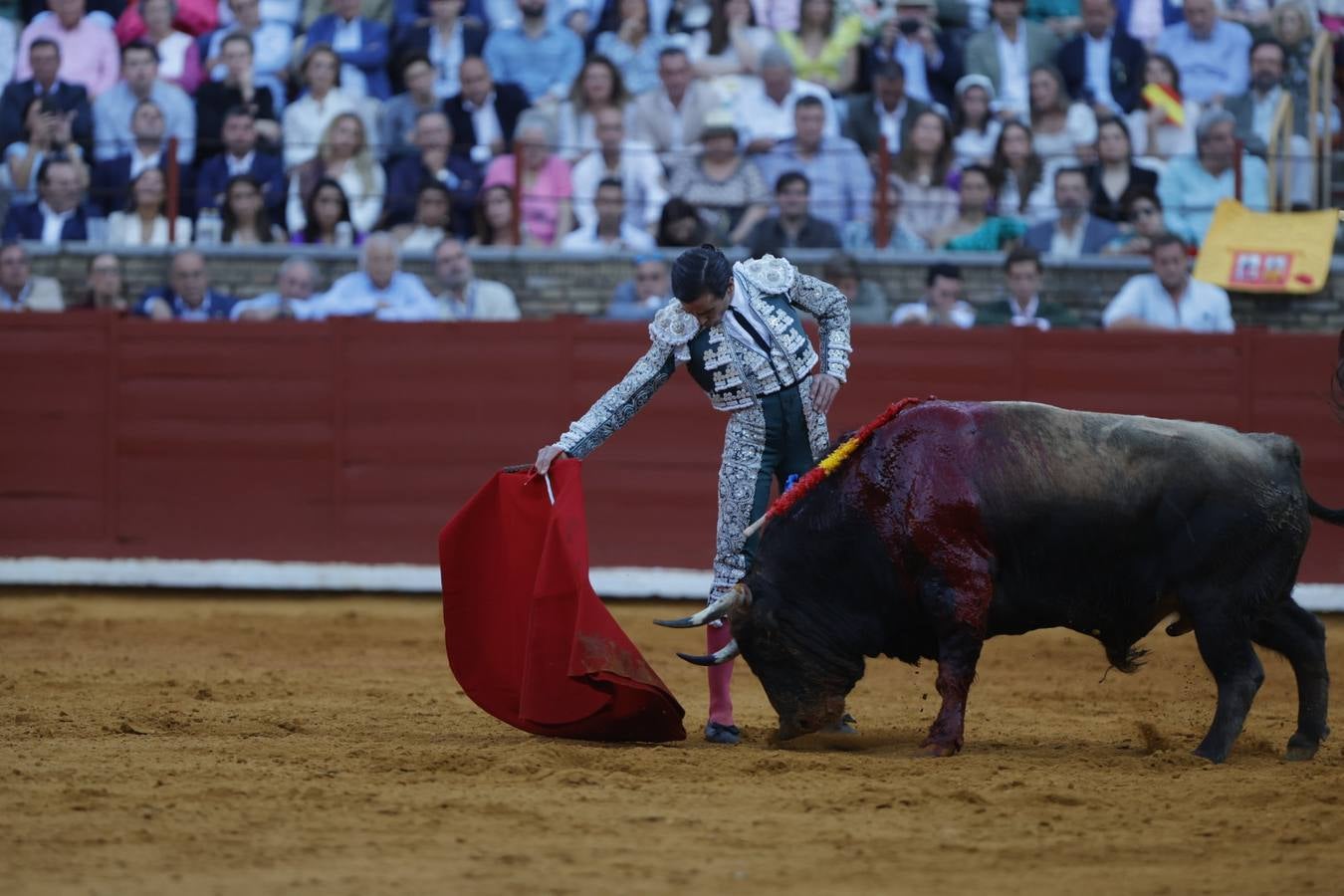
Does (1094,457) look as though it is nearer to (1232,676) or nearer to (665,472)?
(1232,676)

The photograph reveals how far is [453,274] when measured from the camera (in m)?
9.16

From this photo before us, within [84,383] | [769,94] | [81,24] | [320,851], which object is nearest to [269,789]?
[320,851]

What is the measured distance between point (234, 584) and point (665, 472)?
7.20ft

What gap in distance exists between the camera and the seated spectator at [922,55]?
979cm

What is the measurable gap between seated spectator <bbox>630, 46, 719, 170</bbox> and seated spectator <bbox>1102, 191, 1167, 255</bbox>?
2.16 meters

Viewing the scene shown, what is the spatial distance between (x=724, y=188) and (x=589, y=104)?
1.00 metres

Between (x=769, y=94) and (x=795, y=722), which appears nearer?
(x=795, y=722)

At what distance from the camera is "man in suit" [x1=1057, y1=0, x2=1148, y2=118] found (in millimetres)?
9672

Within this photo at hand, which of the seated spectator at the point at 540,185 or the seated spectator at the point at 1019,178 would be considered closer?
the seated spectator at the point at 1019,178

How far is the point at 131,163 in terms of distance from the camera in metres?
9.86

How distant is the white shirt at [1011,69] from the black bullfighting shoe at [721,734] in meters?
5.52

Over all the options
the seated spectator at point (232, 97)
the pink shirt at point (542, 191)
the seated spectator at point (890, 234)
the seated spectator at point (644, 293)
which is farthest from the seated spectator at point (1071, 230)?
the seated spectator at point (232, 97)

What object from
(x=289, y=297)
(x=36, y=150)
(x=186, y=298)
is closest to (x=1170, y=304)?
(x=289, y=297)

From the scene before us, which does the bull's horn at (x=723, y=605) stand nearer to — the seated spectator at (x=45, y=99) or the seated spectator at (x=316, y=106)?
the seated spectator at (x=316, y=106)
